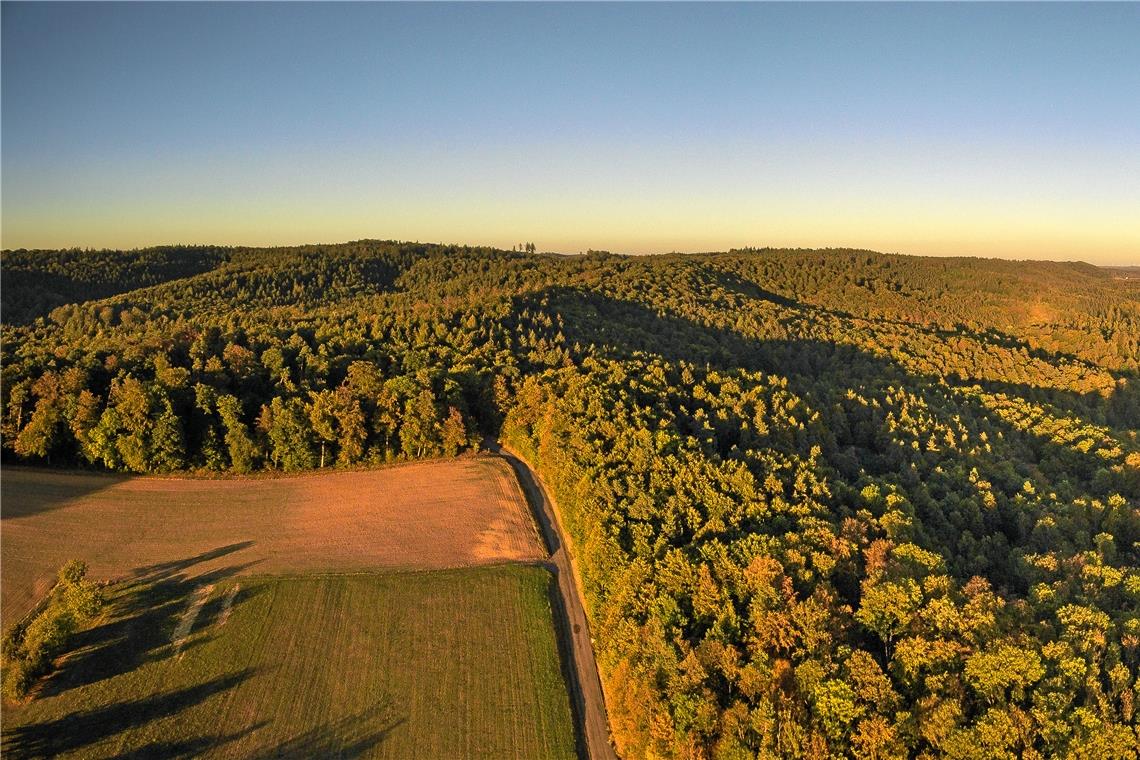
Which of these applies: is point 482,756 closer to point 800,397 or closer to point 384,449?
point 384,449

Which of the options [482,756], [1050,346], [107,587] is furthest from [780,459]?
[1050,346]

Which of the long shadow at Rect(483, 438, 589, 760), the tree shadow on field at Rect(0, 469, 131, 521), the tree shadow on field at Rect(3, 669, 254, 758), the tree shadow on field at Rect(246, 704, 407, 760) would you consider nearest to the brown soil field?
the tree shadow on field at Rect(0, 469, 131, 521)

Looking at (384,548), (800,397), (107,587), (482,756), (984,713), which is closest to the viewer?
(984,713)

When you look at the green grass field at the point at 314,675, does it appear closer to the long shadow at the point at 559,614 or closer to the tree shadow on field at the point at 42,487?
the long shadow at the point at 559,614

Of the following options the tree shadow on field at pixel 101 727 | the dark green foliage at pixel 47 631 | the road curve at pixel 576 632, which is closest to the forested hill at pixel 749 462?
the road curve at pixel 576 632

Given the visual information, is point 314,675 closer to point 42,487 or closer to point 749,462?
point 749,462

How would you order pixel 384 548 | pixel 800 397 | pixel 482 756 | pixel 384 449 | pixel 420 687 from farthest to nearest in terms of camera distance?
1. pixel 800 397
2. pixel 384 449
3. pixel 384 548
4. pixel 420 687
5. pixel 482 756
